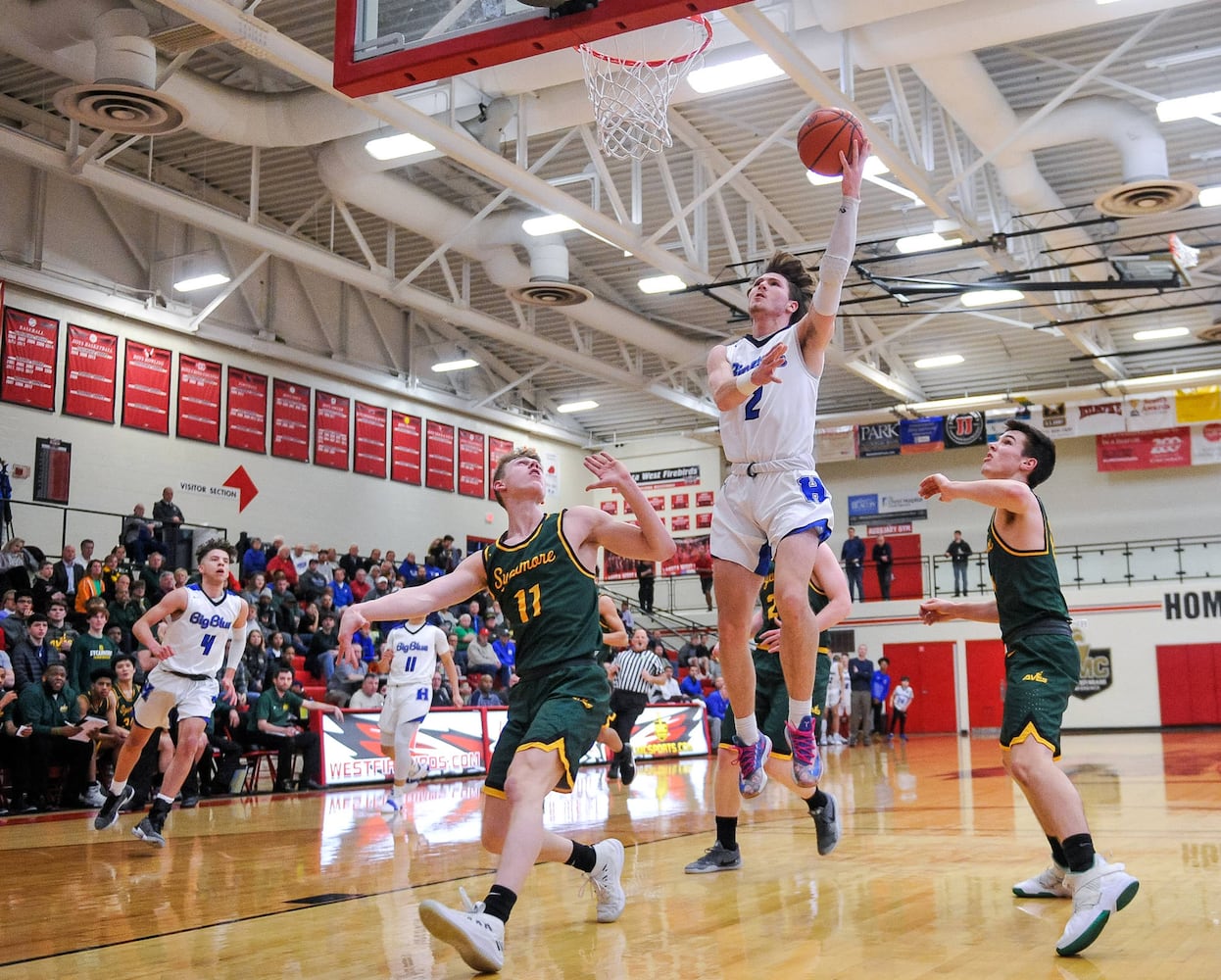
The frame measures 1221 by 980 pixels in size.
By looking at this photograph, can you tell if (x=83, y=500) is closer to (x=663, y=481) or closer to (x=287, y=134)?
(x=287, y=134)

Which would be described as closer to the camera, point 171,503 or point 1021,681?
point 1021,681

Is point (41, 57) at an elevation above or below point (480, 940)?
above

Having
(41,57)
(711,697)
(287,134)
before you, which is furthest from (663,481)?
(41,57)

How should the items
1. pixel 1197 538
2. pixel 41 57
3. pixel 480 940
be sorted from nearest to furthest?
pixel 480 940 → pixel 41 57 → pixel 1197 538

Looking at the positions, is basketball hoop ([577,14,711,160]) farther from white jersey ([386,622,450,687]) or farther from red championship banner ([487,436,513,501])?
red championship banner ([487,436,513,501])

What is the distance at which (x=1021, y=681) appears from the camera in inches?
195

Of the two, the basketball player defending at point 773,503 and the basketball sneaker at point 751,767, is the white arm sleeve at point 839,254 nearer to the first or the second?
the basketball player defending at point 773,503

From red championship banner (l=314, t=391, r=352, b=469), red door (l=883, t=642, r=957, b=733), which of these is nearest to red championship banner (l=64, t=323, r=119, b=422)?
red championship banner (l=314, t=391, r=352, b=469)

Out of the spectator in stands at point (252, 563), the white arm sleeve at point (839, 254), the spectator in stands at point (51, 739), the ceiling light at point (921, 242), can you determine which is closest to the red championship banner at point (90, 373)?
the spectator in stands at point (252, 563)

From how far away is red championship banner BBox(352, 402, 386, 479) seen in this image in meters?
25.1

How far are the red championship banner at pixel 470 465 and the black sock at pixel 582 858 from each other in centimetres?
2317

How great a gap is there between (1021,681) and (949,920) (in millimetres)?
999

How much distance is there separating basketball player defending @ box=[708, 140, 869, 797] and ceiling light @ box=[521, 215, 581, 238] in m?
12.7

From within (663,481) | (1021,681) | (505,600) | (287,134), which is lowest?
(1021,681)
